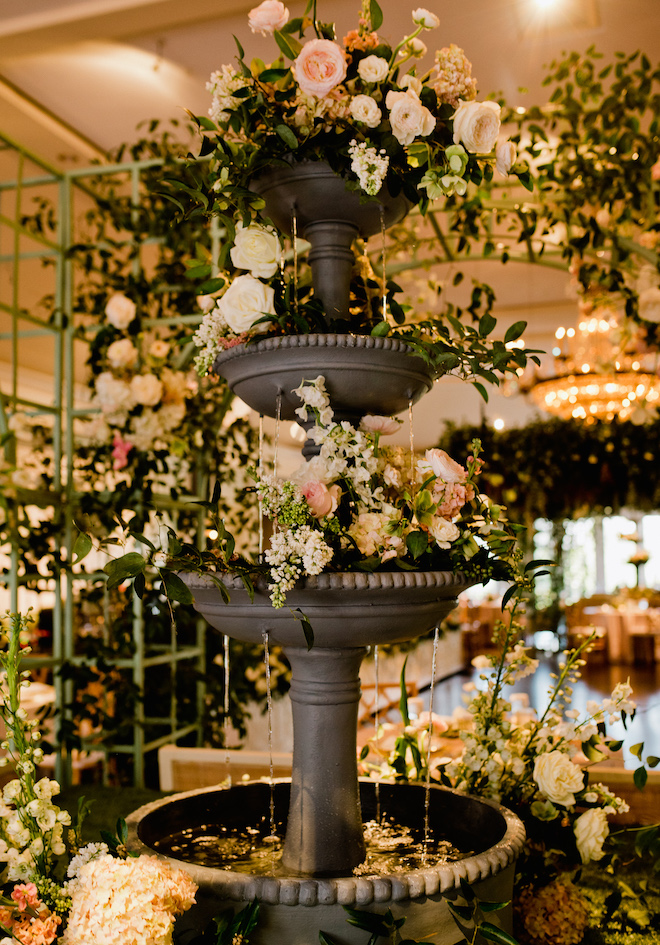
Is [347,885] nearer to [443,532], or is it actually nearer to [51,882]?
[51,882]

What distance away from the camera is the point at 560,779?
5.49 ft

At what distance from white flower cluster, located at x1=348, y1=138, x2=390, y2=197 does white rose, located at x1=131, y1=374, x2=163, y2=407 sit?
1.65m

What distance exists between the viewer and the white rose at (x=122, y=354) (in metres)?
2.91

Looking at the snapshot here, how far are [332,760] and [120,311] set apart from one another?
6.75ft

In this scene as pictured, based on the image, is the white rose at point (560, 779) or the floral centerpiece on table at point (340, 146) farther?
the white rose at point (560, 779)

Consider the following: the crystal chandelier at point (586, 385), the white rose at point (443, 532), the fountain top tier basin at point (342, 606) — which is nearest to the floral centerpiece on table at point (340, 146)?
the white rose at point (443, 532)

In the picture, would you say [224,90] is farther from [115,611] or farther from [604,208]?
[115,611]

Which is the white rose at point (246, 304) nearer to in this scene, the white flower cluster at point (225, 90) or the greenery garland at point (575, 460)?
the white flower cluster at point (225, 90)

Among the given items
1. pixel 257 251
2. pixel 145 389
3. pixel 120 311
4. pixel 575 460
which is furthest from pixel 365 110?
pixel 575 460

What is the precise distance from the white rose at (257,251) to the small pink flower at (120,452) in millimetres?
1573

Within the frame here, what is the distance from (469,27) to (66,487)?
2.32 m

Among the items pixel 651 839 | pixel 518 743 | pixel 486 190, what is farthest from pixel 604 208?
pixel 651 839

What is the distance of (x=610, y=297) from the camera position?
121 inches

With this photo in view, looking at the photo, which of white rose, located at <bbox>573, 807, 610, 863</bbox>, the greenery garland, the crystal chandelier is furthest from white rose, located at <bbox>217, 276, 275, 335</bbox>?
the greenery garland
